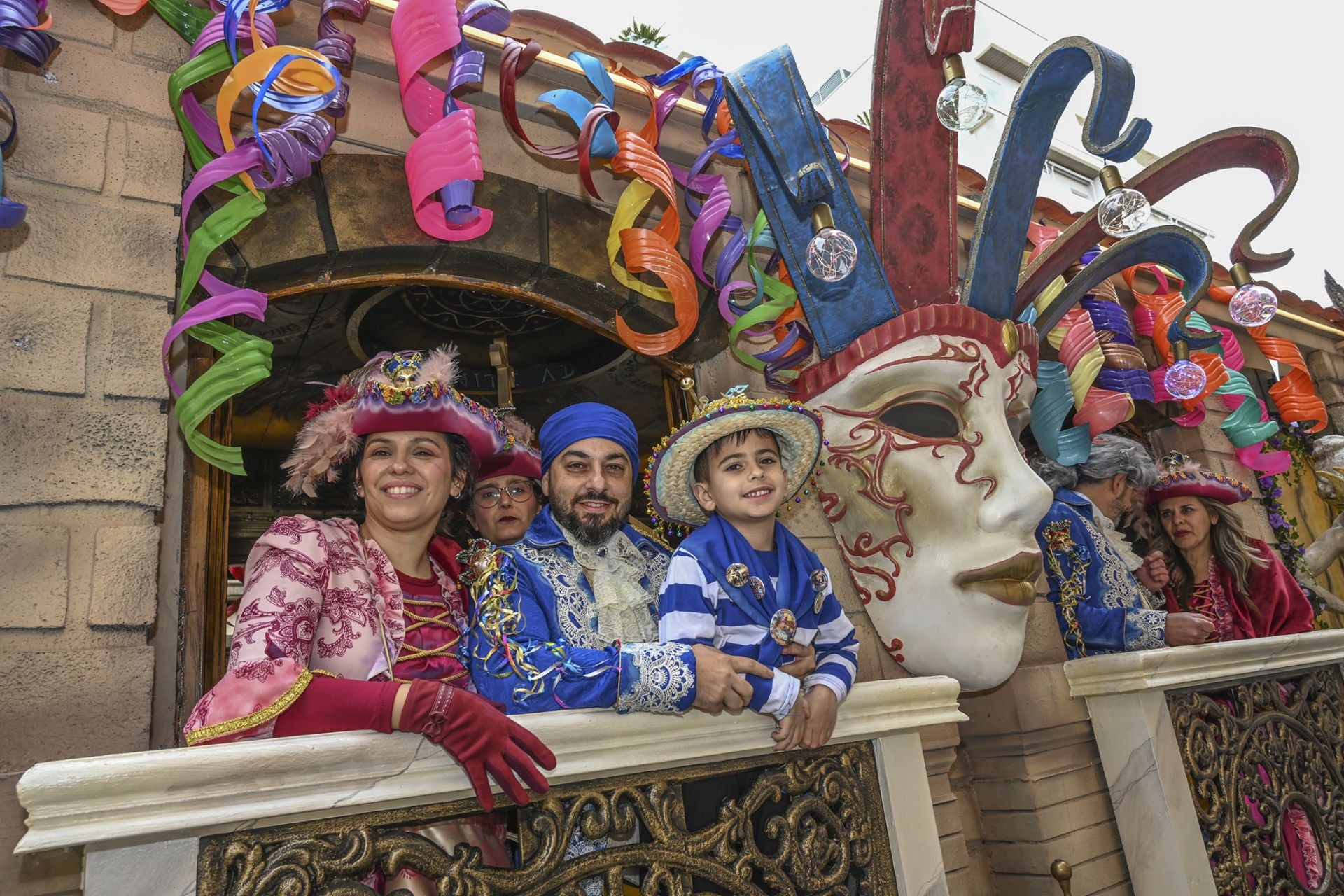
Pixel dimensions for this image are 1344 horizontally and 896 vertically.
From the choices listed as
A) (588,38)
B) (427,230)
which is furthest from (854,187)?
(427,230)

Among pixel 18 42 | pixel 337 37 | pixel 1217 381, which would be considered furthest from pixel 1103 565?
pixel 18 42

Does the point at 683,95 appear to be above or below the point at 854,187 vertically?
above

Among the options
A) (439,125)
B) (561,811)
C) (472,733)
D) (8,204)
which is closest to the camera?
(472,733)

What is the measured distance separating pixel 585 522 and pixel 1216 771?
7.67 feet

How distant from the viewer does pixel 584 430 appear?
7.52 feet

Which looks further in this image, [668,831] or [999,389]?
[999,389]

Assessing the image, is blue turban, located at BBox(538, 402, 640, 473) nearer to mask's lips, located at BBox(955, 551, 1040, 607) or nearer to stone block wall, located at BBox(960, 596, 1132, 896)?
mask's lips, located at BBox(955, 551, 1040, 607)

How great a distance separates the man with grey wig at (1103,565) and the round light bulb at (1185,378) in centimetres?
46

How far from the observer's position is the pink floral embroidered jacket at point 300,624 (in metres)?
1.57

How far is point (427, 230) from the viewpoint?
2.42m

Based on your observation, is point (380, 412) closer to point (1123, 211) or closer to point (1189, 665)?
point (1123, 211)

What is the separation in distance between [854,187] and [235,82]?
2347 millimetres

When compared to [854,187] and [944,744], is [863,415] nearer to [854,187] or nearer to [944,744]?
[944,744]

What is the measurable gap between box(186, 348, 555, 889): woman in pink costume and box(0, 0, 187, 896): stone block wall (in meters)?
0.30
